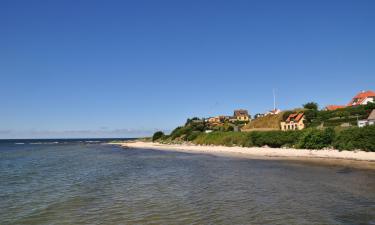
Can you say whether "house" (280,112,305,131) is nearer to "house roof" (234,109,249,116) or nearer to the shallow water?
the shallow water

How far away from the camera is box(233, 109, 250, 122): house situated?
168 m

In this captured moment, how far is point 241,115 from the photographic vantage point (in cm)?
16938

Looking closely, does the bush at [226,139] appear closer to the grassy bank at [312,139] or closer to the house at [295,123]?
the grassy bank at [312,139]

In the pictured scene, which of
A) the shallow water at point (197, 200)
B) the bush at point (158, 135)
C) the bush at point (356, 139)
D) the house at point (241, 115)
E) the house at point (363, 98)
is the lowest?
the shallow water at point (197, 200)

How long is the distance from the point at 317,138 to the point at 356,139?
6428 millimetres

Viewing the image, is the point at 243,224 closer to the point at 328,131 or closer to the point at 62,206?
the point at 62,206

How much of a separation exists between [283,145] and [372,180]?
34588 mm

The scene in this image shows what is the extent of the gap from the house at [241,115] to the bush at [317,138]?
4527 inches

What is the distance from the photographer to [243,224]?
44.2ft

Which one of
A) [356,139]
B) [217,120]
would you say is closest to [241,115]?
[217,120]

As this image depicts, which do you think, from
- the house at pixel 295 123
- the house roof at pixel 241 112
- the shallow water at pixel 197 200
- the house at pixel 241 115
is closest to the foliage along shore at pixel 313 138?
the house at pixel 295 123

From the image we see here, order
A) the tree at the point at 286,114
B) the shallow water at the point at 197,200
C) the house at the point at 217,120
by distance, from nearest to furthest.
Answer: the shallow water at the point at 197,200
the tree at the point at 286,114
the house at the point at 217,120

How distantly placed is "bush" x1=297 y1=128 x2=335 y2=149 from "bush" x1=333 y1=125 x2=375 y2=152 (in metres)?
1.43

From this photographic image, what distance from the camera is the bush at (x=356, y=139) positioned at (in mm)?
40963
